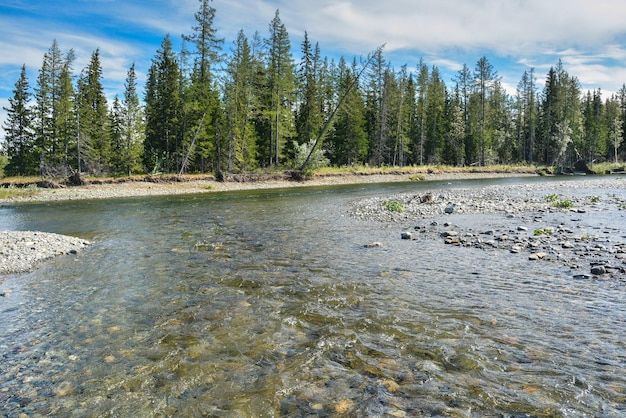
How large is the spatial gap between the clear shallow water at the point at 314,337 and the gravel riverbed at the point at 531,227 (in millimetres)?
872

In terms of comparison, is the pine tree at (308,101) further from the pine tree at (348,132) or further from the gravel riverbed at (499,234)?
the gravel riverbed at (499,234)

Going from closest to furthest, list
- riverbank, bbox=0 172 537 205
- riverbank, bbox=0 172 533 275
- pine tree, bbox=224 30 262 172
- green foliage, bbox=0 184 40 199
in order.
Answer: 1. riverbank, bbox=0 172 533 275
2. green foliage, bbox=0 184 40 199
3. riverbank, bbox=0 172 537 205
4. pine tree, bbox=224 30 262 172

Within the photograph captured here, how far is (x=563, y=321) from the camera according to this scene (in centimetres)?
602

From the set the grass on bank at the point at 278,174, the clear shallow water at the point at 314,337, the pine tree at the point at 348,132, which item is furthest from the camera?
the pine tree at the point at 348,132

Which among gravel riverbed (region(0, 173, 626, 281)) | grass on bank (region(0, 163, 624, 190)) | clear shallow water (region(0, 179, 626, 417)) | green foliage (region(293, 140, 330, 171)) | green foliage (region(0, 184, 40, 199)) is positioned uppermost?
green foliage (region(293, 140, 330, 171))

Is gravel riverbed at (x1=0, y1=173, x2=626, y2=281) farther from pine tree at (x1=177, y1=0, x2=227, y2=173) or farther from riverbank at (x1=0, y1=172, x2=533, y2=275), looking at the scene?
pine tree at (x1=177, y1=0, x2=227, y2=173)

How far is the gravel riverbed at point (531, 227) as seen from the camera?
9.55 meters

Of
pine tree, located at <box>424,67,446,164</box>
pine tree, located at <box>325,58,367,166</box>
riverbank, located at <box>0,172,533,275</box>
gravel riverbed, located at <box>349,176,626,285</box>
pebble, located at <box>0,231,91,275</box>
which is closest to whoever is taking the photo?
gravel riverbed, located at <box>349,176,626,285</box>

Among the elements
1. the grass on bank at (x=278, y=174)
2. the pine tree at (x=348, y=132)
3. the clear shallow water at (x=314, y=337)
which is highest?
the pine tree at (x=348, y=132)

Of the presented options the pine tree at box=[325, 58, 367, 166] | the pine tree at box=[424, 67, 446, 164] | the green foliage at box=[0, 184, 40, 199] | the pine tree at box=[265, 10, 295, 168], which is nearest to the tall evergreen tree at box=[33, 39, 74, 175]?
the green foliage at box=[0, 184, 40, 199]

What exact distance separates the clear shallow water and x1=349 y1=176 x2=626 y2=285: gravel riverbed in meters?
0.87

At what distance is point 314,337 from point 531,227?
11306 mm

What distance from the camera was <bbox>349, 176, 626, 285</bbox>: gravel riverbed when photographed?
9555mm

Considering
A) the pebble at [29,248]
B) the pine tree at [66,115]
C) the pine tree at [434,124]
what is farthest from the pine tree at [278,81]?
the pebble at [29,248]
